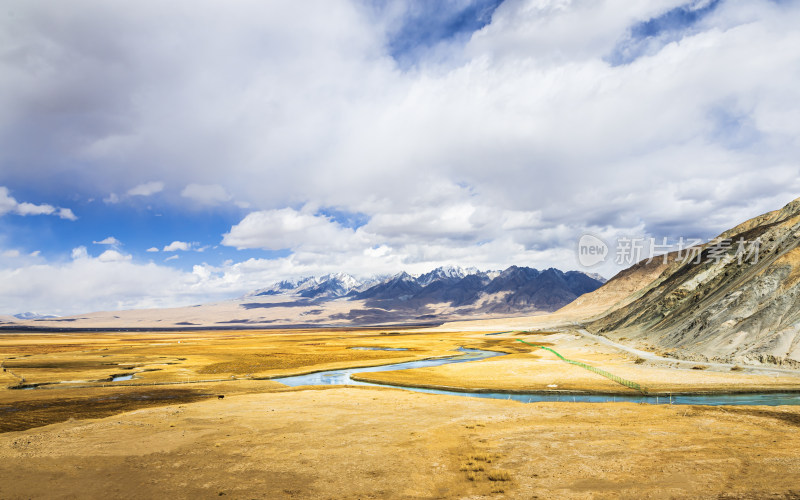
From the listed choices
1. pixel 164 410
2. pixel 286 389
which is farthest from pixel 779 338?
pixel 164 410

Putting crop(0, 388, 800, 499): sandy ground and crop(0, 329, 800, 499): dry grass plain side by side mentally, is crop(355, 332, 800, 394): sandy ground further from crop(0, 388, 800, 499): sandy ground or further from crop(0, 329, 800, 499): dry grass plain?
crop(0, 388, 800, 499): sandy ground

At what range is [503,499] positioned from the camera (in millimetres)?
15789

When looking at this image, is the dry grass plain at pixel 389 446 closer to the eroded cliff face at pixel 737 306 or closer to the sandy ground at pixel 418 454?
the sandy ground at pixel 418 454

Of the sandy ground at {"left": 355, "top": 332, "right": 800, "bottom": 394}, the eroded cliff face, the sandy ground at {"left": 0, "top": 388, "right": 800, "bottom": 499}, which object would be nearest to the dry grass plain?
the sandy ground at {"left": 0, "top": 388, "right": 800, "bottom": 499}

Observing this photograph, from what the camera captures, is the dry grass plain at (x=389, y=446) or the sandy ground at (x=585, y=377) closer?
the dry grass plain at (x=389, y=446)

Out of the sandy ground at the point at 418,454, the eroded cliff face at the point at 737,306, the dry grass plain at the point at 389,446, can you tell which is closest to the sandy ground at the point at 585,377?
the dry grass plain at the point at 389,446

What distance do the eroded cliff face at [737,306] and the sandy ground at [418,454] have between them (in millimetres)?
29717

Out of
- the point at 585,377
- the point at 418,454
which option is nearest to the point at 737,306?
the point at 585,377

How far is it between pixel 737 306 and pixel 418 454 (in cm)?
6484

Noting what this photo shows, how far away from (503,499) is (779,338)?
51855 mm

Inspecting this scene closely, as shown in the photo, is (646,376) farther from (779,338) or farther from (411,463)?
(411,463)

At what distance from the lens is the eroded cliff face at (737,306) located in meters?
50.8

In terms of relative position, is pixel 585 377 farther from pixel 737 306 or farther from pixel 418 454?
pixel 418 454

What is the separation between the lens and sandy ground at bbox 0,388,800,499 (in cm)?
1697
